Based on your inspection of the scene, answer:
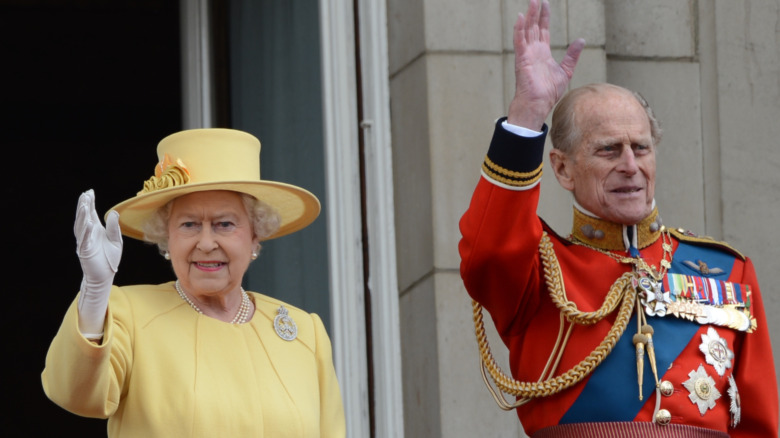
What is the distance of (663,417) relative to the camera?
4375mm

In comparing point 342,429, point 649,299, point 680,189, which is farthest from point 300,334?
point 680,189

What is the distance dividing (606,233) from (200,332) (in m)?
1.12

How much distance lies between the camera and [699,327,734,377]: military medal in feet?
14.8

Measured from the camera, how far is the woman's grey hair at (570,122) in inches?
184

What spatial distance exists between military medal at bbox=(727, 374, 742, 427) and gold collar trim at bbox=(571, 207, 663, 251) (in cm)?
44

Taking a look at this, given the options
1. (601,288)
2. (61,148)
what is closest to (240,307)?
(601,288)

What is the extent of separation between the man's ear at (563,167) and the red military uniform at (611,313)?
3.2 inches

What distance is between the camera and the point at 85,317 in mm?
3932

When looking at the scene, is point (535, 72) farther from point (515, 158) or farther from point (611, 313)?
point (611, 313)

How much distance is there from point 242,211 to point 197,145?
20 centimetres

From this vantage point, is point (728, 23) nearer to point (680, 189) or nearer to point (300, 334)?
point (680, 189)

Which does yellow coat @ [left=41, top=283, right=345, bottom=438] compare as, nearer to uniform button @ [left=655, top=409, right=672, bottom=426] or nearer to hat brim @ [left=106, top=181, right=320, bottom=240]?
hat brim @ [left=106, top=181, right=320, bottom=240]

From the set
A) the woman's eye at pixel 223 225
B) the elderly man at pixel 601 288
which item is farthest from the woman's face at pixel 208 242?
the elderly man at pixel 601 288

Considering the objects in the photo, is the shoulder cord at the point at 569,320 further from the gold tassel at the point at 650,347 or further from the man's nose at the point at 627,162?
the man's nose at the point at 627,162
